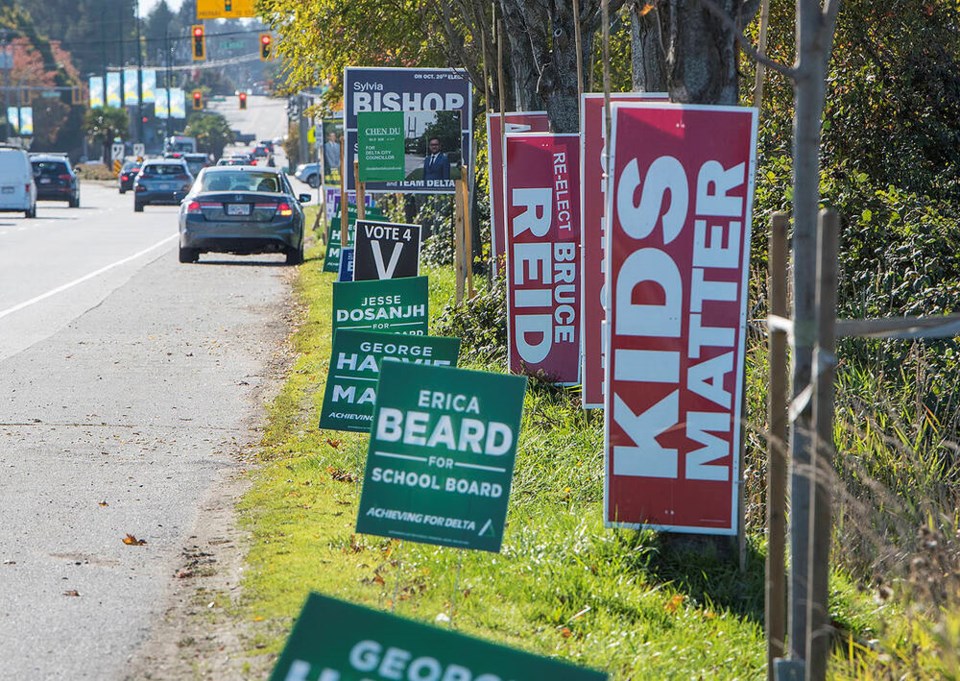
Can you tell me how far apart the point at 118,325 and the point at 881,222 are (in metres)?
9.06

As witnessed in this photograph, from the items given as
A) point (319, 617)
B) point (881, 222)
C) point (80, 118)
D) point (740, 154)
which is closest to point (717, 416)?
point (740, 154)

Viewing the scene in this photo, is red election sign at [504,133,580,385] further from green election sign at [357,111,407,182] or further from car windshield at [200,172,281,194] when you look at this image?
car windshield at [200,172,281,194]

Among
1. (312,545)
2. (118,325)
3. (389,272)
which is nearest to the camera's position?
(312,545)

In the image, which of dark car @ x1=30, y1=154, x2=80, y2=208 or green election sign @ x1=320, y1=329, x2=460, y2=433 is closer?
green election sign @ x1=320, y1=329, x2=460, y2=433

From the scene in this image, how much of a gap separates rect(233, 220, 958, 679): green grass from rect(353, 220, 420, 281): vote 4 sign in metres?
3.45

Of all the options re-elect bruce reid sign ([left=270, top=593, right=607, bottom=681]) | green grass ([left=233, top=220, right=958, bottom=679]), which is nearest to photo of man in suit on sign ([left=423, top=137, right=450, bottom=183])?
green grass ([left=233, top=220, right=958, bottom=679])

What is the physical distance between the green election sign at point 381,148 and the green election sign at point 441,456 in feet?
37.7

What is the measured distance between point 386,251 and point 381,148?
17.9ft

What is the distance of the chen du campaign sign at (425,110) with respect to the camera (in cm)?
1753

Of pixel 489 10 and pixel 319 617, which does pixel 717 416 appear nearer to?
pixel 319 617

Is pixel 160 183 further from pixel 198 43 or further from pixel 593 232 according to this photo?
pixel 593 232

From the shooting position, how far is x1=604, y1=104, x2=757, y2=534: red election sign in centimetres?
632

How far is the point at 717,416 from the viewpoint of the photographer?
21.2ft

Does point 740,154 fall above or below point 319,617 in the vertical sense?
above
